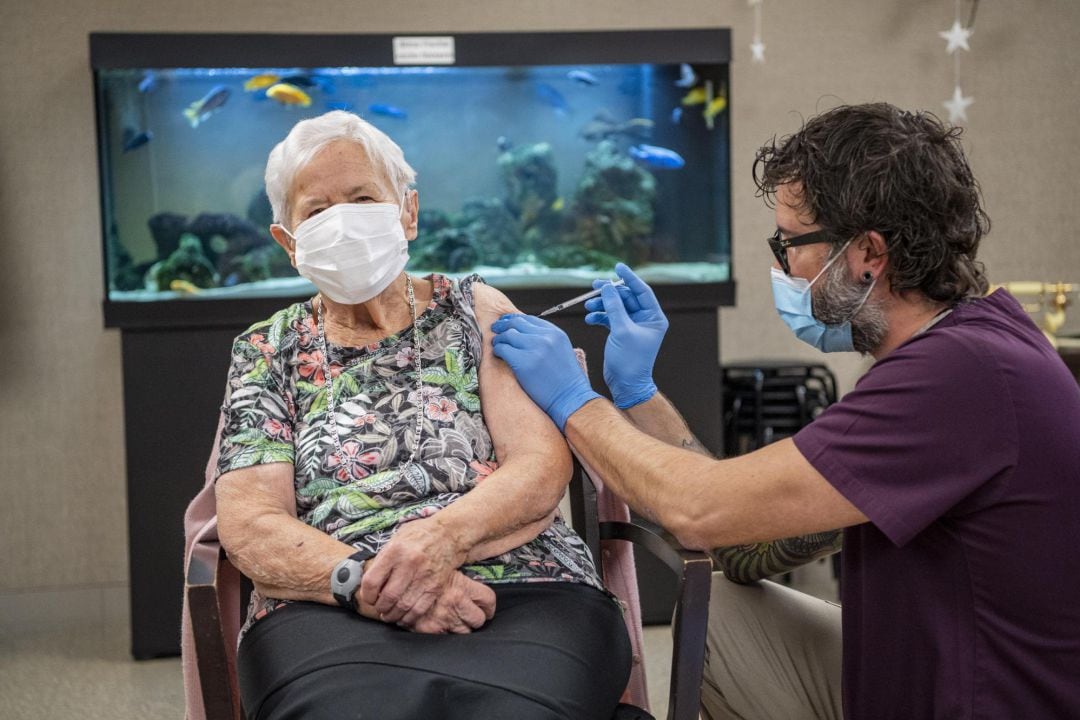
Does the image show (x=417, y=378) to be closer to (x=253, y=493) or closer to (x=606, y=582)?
(x=253, y=493)

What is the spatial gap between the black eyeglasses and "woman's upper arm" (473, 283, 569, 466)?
1.53ft

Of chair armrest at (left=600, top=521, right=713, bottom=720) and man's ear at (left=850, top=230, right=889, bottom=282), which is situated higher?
man's ear at (left=850, top=230, right=889, bottom=282)

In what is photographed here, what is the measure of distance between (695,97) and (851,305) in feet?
6.87

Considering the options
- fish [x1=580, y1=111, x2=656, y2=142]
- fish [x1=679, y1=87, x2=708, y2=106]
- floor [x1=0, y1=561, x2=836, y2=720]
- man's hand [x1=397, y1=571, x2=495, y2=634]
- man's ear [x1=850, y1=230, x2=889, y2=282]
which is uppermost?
fish [x1=679, y1=87, x2=708, y2=106]

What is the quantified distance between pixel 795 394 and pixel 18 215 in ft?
8.98

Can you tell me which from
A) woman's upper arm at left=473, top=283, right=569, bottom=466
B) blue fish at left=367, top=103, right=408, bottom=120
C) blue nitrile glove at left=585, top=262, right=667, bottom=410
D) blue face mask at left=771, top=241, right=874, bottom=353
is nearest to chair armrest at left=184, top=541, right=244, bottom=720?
woman's upper arm at left=473, top=283, right=569, bottom=466

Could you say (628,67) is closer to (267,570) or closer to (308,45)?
(308,45)

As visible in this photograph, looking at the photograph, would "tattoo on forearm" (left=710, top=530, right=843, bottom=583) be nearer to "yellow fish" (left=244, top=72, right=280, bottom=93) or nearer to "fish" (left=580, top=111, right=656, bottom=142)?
"fish" (left=580, top=111, right=656, bottom=142)

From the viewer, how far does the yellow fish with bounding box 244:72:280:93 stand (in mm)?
3350

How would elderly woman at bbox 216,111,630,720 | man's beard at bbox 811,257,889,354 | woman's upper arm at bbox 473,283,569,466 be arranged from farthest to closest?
woman's upper arm at bbox 473,283,569,466 → man's beard at bbox 811,257,889,354 → elderly woman at bbox 216,111,630,720

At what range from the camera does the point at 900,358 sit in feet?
4.66

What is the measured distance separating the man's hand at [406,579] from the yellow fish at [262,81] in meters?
Answer: 2.14

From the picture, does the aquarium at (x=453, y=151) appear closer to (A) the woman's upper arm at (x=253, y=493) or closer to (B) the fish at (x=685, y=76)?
(B) the fish at (x=685, y=76)

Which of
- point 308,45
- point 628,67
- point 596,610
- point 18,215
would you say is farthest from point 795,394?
point 18,215
